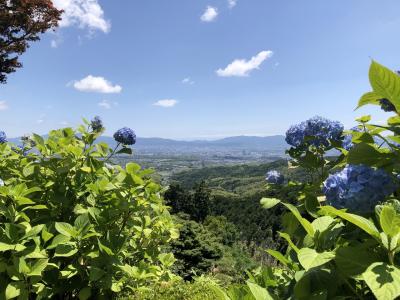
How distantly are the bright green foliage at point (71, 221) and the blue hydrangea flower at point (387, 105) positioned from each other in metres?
1.51

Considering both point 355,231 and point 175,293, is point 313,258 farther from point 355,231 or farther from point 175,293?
point 175,293

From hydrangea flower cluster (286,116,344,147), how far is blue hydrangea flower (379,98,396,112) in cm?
98

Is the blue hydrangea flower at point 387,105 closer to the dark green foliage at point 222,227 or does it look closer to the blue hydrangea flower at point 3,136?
the blue hydrangea flower at point 3,136

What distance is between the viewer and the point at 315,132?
282cm

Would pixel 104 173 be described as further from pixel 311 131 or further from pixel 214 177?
pixel 214 177

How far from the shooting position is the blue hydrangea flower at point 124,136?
3.31 m

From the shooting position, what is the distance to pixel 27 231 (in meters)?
2.26

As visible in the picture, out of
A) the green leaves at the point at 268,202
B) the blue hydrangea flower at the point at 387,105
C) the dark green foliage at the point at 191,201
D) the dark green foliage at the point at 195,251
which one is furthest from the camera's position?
the dark green foliage at the point at 191,201

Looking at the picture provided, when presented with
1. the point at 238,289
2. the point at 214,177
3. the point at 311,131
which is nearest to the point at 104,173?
the point at 311,131

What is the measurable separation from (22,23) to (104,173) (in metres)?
8.74

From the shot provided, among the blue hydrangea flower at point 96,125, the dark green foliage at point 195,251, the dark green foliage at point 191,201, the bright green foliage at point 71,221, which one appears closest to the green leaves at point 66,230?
the bright green foliage at point 71,221

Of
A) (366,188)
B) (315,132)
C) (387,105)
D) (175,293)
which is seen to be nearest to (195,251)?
(175,293)

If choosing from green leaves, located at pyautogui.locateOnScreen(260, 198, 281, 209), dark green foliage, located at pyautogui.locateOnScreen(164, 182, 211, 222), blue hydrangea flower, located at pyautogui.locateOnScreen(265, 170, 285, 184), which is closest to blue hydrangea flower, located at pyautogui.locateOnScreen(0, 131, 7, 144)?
blue hydrangea flower, located at pyautogui.locateOnScreen(265, 170, 285, 184)

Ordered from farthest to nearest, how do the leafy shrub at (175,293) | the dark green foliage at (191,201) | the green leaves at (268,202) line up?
the dark green foliage at (191,201), the leafy shrub at (175,293), the green leaves at (268,202)
